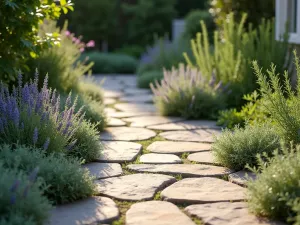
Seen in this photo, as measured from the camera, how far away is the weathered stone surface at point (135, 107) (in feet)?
21.0

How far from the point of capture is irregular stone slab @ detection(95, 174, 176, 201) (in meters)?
3.05

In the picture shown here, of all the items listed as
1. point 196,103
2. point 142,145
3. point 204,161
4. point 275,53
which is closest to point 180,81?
point 196,103

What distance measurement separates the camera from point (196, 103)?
5715 millimetres

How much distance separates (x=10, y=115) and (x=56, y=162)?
0.67 metres

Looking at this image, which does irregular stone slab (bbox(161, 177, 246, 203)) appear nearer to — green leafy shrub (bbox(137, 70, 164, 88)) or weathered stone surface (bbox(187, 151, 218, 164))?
weathered stone surface (bbox(187, 151, 218, 164))

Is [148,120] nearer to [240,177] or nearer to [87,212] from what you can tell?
[240,177]

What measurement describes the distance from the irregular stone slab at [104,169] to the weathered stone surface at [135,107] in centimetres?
268

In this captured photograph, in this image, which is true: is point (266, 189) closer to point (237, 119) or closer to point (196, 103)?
point (237, 119)

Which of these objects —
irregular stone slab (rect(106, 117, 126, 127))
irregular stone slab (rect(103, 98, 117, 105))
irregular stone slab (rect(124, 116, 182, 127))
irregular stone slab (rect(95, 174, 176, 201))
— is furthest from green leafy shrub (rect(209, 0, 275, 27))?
irregular stone slab (rect(95, 174, 176, 201))

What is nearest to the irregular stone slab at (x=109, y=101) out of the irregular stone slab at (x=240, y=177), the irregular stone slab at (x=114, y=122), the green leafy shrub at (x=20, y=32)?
the irregular stone slab at (x=114, y=122)

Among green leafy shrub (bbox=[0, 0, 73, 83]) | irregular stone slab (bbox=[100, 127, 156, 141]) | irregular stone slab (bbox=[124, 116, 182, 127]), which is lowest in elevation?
irregular stone slab (bbox=[124, 116, 182, 127])

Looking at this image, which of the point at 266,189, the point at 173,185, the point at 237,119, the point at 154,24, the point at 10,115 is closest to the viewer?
the point at 266,189

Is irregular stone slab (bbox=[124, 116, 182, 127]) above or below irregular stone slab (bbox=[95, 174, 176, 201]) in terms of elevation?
below

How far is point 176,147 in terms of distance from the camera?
4.32 m
